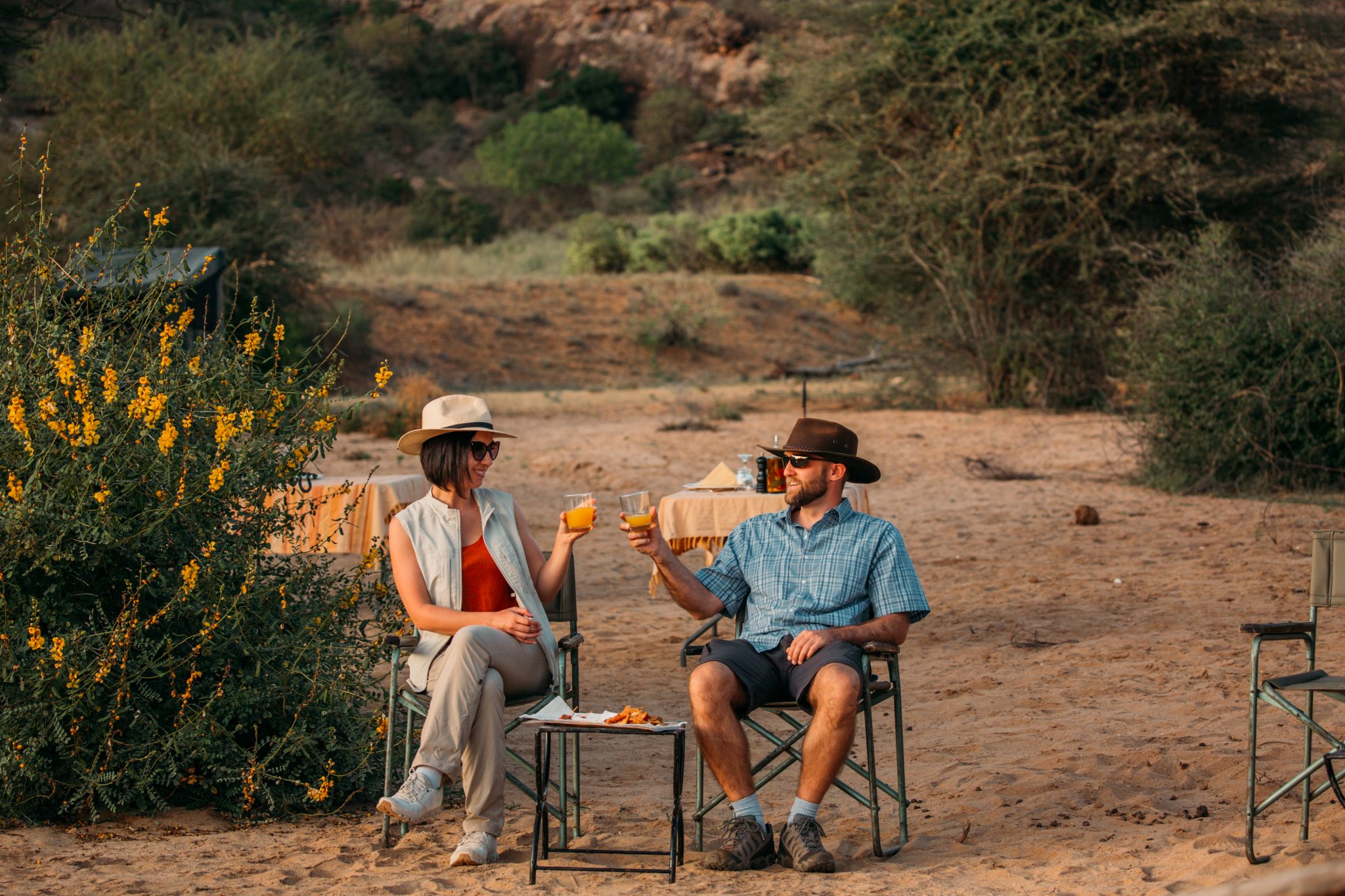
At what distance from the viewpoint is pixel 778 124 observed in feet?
63.5

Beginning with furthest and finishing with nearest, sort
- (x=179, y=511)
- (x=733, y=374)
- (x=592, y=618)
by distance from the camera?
(x=733, y=374) → (x=592, y=618) → (x=179, y=511)

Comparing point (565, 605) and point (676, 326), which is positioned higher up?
point (676, 326)

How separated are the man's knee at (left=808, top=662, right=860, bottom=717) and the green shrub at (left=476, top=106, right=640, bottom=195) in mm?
38123

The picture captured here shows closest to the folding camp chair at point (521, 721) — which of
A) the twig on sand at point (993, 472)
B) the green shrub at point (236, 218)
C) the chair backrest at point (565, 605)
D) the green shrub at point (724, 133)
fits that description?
the chair backrest at point (565, 605)

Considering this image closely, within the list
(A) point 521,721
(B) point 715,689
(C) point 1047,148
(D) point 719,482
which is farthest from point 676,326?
(A) point 521,721

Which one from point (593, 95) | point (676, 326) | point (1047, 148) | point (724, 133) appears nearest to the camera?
point (1047, 148)

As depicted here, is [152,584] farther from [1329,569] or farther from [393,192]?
[393,192]

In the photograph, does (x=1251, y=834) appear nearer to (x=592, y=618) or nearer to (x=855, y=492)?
(x=855, y=492)

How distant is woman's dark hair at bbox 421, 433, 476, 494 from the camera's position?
14.2ft

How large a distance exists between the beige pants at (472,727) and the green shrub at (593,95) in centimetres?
4609

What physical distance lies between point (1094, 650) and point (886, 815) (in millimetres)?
2586

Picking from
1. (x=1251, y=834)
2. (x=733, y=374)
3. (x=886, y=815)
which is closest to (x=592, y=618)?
(x=886, y=815)

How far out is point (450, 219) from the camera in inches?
1404

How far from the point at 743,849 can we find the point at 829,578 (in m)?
0.85
